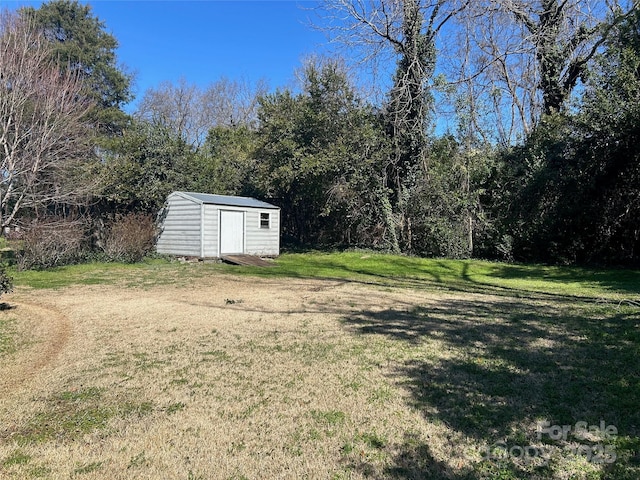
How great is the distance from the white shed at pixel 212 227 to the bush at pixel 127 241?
39.2 inches

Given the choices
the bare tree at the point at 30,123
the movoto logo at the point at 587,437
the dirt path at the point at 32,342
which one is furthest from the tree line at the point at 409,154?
the movoto logo at the point at 587,437

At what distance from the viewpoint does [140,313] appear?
698 centimetres

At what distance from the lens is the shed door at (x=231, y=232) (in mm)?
16016

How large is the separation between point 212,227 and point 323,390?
12630 mm

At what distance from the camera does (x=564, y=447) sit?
277 cm

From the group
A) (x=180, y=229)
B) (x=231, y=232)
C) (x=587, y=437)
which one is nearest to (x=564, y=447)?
(x=587, y=437)

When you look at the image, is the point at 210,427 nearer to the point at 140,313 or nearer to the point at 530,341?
the point at 530,341

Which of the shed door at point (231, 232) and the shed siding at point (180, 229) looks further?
the shed door at point (231, 232)

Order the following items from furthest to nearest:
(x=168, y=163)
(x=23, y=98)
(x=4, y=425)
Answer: (x=168, y=163), (x=23, y=98), (x=4, y=425)

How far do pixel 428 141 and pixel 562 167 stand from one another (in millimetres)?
5574

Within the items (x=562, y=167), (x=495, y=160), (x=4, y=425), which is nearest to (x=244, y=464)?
(x=4, y=425)

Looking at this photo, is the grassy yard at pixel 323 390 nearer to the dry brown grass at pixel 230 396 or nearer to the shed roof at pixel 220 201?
the dry brown grass at pixel 230 396

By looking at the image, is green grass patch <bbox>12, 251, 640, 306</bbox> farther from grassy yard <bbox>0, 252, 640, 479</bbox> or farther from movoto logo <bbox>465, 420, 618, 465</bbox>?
movoto logo <bbox>465, 420, 618, 465</bbox>

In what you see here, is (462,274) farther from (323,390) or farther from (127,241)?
(127,241)
